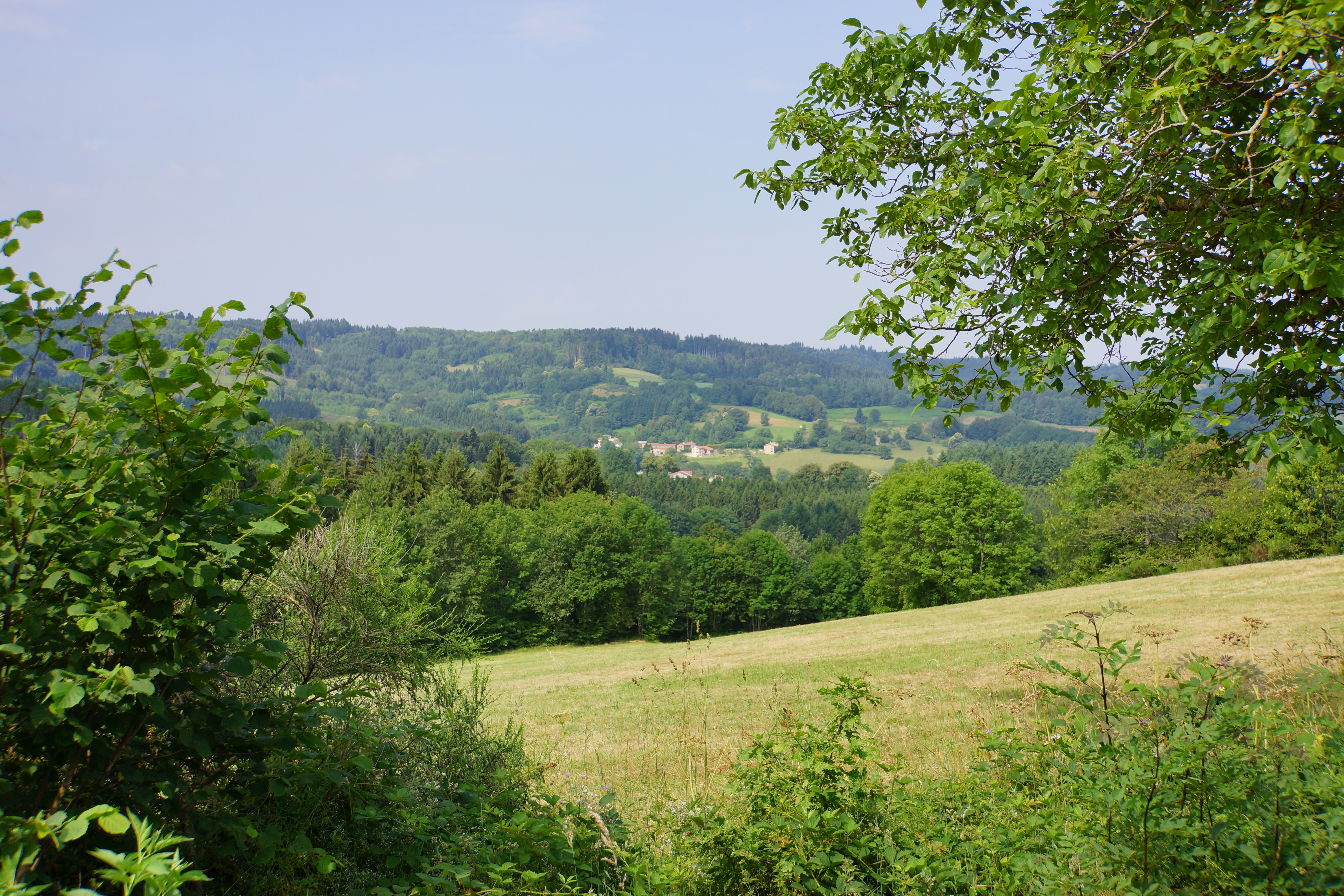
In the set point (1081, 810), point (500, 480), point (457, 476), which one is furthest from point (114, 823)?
point (500, 480)

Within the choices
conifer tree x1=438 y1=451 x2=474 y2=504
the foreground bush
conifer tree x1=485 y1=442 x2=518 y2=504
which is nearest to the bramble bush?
the foreground bush

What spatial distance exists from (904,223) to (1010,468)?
134 m

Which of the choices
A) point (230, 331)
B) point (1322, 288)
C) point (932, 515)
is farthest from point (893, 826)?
point (932, 515)

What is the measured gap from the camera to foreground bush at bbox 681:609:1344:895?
293cm

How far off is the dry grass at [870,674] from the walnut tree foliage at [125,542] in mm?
2919

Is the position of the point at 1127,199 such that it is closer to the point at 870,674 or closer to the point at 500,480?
the point at 870,674

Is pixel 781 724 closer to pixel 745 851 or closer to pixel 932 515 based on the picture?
pixel 745 851

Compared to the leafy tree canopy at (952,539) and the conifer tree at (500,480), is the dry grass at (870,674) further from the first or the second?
the conifer tree at (500,480)

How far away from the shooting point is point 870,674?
13.9 meters

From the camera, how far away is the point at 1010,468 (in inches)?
5039

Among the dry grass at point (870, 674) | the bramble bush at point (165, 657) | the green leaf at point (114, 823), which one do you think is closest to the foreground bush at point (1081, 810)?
the bramble bush at point (165, 657)

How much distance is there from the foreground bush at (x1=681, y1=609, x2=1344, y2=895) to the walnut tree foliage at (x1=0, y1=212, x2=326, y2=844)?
237 centimetres

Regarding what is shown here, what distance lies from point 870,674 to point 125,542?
43.4ft

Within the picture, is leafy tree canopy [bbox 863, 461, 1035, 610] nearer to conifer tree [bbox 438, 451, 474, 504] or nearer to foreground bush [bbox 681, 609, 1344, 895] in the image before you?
conifer tree [bbox 438, 451, 474, 504]
